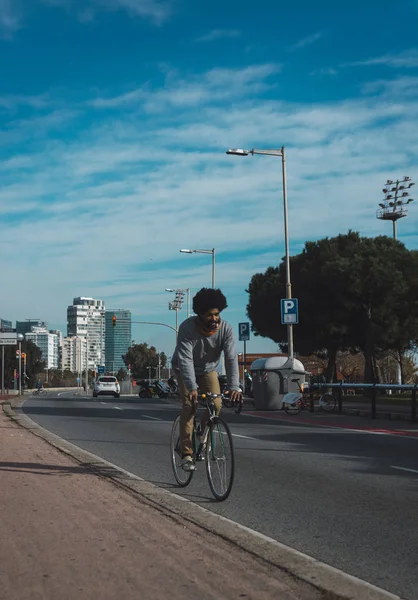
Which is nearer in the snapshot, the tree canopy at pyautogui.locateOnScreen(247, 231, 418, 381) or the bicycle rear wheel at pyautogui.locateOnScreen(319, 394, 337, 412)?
the bicycle rear wheel at pyautogui.locateOnScreen(319, 394, 337, 412)

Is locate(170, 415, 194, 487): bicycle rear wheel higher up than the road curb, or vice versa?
locate(170, 415, 194, 487): bicycle rear wheel

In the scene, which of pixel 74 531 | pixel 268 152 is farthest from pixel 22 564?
pixel 268 152

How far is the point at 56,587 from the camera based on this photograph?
407 cm

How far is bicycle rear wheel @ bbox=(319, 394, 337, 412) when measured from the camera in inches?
987

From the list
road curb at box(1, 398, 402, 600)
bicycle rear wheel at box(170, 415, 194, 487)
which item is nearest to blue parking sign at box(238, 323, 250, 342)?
road curb at box(1, 398, 402, 600)

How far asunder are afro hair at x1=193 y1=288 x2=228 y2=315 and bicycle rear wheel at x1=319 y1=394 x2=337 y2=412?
61.0 ft

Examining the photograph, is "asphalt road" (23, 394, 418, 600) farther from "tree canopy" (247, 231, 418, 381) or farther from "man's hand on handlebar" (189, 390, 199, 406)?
"tree canopy" (247, 231, 418, 381)

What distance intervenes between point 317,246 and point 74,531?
4085 centimetres

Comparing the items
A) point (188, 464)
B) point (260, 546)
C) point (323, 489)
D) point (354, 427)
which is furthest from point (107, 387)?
point (260, 546)

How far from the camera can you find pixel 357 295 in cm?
3994

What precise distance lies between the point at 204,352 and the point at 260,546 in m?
2.38

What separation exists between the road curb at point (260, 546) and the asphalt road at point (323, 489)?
0.21 m

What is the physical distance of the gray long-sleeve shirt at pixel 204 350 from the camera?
7093 millimetres

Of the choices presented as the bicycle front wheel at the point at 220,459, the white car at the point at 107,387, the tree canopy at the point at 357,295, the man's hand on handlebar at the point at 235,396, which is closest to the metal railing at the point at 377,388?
the bicycle front wheel at the point at 220,459
